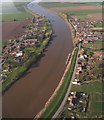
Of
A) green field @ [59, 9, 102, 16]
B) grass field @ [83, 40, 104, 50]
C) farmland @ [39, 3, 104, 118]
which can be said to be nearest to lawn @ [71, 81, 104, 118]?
farmland @ [39, 3, 104, 118]

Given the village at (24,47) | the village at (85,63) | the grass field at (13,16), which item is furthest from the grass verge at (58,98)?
the grass field at (13,16)

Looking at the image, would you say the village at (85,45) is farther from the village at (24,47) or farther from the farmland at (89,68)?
the village at (24,47)

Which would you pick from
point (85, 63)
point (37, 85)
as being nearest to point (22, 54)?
point (37, 85)

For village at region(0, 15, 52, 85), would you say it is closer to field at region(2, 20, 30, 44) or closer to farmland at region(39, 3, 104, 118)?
field at region(2, 20, 30, 44)

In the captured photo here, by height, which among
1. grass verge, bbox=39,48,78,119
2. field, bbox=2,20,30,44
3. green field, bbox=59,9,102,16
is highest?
green field, bbox=59,9,102,16

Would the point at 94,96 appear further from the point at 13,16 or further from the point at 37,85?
the point at 13,16

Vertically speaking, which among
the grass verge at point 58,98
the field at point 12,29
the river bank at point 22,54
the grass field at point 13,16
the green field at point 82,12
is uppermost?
the green field at point 82,12

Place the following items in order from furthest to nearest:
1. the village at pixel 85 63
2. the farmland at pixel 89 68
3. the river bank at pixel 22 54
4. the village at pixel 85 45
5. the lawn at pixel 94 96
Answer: the village at pixel 85 45 → the river bank at pixel 22 54 → the village at pixel 85 63 → the farmland at pixel 89 68 → the lawn at pixel 94 96
